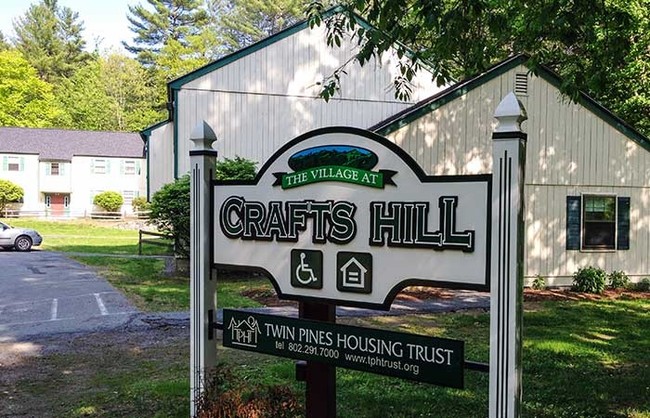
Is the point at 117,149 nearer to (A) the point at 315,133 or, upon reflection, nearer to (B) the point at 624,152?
(B) the point at 624,152

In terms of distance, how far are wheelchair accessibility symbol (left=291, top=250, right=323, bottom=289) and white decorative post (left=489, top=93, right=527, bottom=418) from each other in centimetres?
118

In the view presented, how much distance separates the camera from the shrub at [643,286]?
14797 millimetres

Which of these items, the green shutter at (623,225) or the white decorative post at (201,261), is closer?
the white decorative post at (201,261)

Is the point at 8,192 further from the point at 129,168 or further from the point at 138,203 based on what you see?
the point at 138,203

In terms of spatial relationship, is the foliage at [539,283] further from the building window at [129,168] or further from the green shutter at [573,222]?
the building window at [129,168]

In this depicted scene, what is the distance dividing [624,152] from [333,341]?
45.3 ft

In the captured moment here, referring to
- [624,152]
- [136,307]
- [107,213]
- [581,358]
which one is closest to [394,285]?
[581,358]

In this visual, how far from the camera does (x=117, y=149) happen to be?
45.1m

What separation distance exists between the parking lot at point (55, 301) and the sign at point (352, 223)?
602 cm

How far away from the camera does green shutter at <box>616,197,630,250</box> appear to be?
1500cm

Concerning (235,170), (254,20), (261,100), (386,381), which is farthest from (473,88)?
(254,20)

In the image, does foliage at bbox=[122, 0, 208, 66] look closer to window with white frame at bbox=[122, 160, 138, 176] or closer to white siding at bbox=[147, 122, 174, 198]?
window with white frame at bbox=[122, 160, 138, 176]

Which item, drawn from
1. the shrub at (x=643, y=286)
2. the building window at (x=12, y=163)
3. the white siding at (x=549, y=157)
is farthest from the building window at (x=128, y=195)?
the shrub at (x=643, y=286)

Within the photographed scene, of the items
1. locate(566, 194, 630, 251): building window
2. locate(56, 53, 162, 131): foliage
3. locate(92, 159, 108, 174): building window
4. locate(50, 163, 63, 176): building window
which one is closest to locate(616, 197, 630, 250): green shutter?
locate(566, 194, 630, 251): building window
